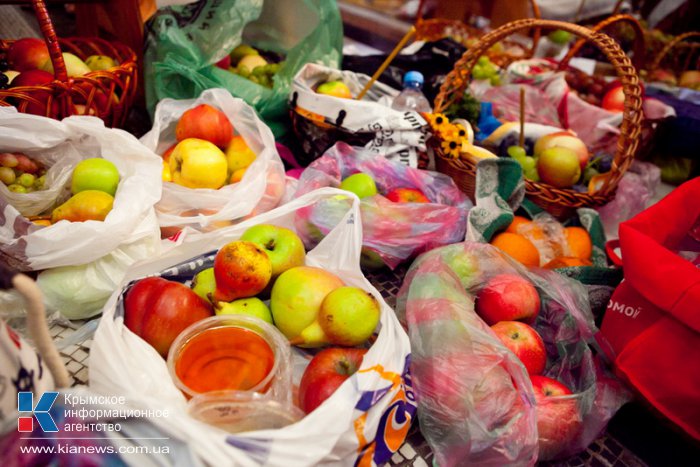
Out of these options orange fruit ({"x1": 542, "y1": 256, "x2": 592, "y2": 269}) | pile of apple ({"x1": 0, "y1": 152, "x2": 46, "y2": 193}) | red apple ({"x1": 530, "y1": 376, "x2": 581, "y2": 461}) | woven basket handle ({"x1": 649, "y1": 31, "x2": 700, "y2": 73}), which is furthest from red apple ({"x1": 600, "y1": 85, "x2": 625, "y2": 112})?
pile of apple ({"x1": 0, "y1": 152, "x2": 46, "y2": 193})

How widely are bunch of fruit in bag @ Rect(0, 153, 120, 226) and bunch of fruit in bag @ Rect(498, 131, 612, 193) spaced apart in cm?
110

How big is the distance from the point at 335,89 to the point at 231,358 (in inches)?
39.1

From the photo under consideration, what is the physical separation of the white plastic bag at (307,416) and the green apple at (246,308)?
0.42ft

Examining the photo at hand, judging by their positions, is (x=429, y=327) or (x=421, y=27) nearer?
(x=429, y=327)

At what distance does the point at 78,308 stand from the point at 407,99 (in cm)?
113

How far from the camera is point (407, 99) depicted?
59.9 inches

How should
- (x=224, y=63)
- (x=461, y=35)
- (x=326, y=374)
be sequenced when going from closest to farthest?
(x=326, y=374), (x=224, y=63), (x=461, y=35)

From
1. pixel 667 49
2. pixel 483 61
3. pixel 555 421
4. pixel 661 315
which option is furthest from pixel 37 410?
pixel 667 49

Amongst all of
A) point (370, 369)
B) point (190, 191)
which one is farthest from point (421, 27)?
point (370, 369)

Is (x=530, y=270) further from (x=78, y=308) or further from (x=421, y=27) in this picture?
(x=421, y=27)

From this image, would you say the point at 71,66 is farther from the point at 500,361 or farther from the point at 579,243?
the point at 579,243

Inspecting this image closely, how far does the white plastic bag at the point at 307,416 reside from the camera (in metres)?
0.52

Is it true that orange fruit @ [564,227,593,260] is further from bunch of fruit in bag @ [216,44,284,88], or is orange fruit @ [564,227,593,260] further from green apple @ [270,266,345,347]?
bunch of fruit in bag @ [216,44,284,88]

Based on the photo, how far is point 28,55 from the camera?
1.24 meters
